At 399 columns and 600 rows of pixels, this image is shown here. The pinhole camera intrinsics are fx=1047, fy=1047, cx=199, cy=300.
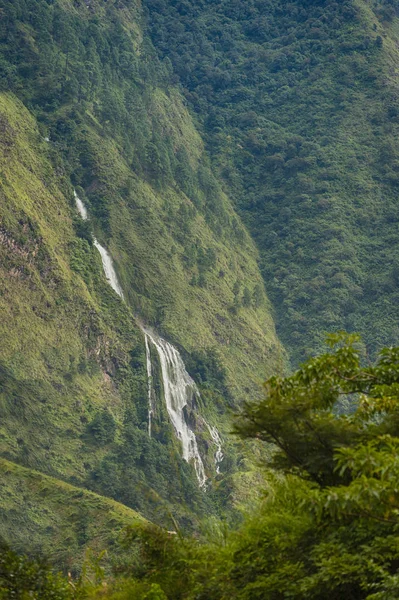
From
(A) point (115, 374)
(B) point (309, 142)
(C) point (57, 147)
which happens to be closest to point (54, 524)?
(A) point (115, 374)

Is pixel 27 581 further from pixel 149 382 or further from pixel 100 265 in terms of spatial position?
pixel 100 265

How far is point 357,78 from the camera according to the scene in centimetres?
12562

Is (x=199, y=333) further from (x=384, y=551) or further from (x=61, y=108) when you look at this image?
(x=384, y=551)

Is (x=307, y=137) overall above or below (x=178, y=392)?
above

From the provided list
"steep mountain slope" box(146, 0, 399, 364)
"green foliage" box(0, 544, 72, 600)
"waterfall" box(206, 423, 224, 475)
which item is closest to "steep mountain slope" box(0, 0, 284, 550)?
"waterfall" box(206, 423, 224, 475)

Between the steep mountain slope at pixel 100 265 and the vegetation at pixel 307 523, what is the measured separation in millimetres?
38695

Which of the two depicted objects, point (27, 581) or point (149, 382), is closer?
point (27, 581)

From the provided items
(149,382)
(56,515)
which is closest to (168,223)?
(149,382)

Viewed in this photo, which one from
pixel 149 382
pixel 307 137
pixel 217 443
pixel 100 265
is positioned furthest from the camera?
pixel 307 137

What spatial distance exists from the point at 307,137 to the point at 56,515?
76230mm

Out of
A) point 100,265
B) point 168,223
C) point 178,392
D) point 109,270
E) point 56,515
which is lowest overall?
point 168,223

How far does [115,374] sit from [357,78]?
216ft

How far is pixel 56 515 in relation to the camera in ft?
180

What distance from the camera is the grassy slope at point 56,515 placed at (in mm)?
52094
